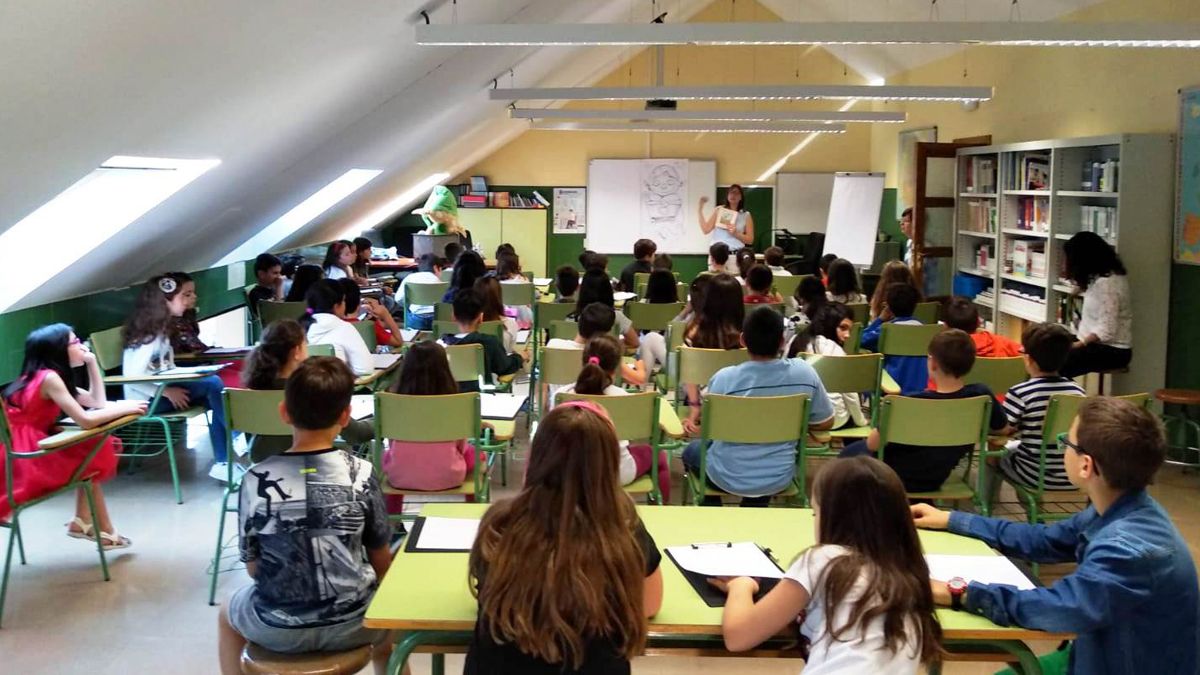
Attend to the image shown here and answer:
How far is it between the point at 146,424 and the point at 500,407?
A: 283 centimetres

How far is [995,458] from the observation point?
→ 5004 mm

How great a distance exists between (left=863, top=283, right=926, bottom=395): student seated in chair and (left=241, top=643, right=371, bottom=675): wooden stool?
4.05 metres

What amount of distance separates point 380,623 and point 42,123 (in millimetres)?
2410

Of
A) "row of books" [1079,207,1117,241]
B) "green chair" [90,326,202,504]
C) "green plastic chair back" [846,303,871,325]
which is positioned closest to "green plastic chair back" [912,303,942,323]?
"green plastic chair back" [846,303,871,325]

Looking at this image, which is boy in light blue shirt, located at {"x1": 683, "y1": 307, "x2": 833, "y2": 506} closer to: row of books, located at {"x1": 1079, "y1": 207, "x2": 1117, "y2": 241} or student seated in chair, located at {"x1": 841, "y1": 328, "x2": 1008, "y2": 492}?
student seated in chair, located at {"x1": 841, "y1": 328, "x2": 1008, "y2": 492}

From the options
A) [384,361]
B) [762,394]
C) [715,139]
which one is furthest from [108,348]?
[715,139]

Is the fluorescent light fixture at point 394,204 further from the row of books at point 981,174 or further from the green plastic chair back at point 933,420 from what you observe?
the green plastic chair back at point 933,420

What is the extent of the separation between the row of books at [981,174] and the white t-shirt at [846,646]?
26.7 ft

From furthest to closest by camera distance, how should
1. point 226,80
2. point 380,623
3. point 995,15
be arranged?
point 995,15 < point 226,80 < point 380,623

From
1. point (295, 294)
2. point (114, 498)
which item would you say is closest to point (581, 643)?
point (114, 498)

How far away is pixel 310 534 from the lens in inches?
109

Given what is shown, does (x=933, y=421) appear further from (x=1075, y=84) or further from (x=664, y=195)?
(x=664, y=195)

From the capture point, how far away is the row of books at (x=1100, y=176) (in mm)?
7233

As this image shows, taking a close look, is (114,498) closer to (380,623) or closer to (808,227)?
(380,623)
